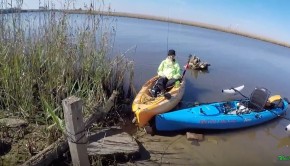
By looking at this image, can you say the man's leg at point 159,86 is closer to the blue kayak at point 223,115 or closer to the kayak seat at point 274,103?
the blue kayak at point 223,115

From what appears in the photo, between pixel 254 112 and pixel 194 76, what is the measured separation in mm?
6163

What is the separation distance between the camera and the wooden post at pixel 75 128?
12.2ft

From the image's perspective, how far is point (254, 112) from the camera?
339 inches

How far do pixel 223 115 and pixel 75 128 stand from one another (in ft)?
16.5

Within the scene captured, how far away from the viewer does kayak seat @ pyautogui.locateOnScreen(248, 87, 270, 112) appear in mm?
8742

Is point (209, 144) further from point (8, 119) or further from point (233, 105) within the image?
point (8, 119)

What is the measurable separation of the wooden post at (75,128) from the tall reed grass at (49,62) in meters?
1.56

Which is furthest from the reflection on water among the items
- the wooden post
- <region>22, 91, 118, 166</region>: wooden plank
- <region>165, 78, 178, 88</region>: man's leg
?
the wooden post

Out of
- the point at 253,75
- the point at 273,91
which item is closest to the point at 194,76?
the point at 273,91

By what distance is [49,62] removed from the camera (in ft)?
19.5

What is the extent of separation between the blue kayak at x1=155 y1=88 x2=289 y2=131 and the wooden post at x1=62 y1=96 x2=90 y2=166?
3.12 metres

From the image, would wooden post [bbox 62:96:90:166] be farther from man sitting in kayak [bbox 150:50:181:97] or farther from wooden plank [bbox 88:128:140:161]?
man sitting in kayak [bbox 150:50:181:97]

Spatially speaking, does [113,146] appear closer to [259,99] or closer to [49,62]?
[49,62]

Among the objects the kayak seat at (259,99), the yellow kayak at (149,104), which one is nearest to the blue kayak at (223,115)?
the kayak seat at (259,99)
